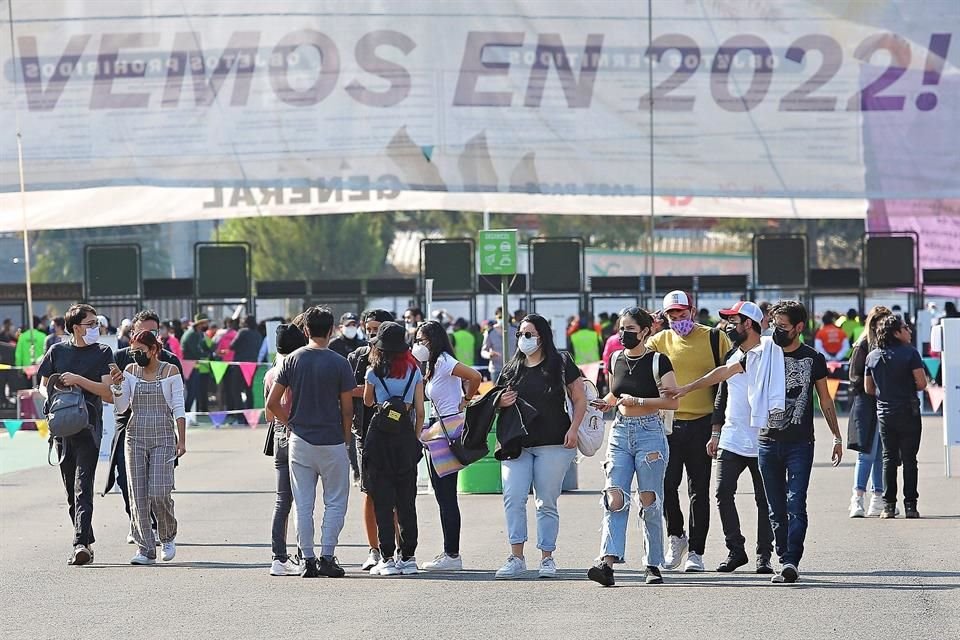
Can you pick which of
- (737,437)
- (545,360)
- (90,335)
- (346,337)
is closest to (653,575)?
(737,437)

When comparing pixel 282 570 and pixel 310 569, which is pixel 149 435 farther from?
pixel 310 569

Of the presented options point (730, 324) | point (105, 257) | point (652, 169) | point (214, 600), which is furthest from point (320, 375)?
point (105, 257)

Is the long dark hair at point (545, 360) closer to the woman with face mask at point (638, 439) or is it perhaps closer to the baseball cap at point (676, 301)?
the woman with face mask at point (638, 439)

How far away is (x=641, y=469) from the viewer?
10328mm

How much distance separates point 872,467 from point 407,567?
4675mm

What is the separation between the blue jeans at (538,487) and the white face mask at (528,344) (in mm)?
593

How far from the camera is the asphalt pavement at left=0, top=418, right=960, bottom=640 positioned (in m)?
8.73

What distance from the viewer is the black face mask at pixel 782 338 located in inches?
418

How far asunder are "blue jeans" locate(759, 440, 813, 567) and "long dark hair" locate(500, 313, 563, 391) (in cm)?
127

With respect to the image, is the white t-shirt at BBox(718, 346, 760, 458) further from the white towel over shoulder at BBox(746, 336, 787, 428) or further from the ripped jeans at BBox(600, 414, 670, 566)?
the ripped jeans at BBox(600, 414, 670, 566)

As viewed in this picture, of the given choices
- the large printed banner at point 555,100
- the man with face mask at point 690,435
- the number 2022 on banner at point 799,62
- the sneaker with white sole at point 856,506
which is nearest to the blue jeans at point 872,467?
the sneaker with white sole at point 856,506

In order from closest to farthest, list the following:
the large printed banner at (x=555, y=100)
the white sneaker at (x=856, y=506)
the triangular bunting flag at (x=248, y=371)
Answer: the white sneaker at (x=856, y=506)
the triangular bunting flag at (x=248, y=371)
the large printed banner at (x=555, y=100)

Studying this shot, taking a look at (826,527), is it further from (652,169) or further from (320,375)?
(652,169)

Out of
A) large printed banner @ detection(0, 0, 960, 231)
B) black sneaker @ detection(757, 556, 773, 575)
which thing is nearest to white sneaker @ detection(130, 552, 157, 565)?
black sneaker @ detection(757, 556, 773, 575)
